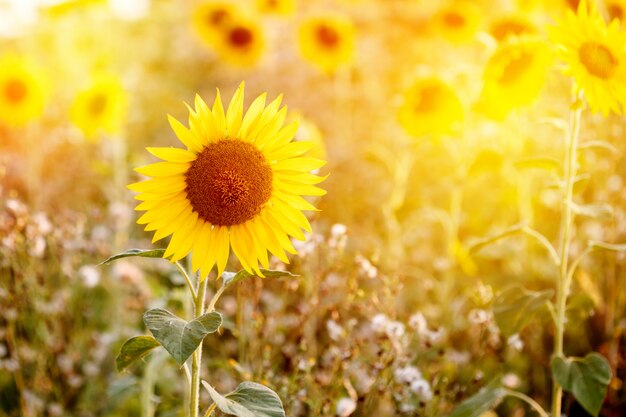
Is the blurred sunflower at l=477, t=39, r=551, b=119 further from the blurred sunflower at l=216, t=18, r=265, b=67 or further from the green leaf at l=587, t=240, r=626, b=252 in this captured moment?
the blurred sunflower at l=216, t=18, r=265, b=67

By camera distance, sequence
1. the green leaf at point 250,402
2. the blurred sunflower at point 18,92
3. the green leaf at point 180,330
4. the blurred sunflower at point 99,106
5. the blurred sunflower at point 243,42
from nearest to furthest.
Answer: the green leaf at point 180,330 → the green leaf at point 250,402 → the blurred sunflower at point 99,106 → the blurred sunflower at point 18,92 → the blurred sunflower at point 243,42

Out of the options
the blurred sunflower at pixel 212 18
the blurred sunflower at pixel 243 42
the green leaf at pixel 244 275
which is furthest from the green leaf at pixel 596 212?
the blurred sunflower at pixel 212 18

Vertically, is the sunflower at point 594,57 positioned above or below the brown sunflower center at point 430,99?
below

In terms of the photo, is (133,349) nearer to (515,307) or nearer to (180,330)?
(180,330)

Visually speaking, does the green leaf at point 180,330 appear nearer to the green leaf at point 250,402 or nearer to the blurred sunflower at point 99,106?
the green leaf at point 250,402

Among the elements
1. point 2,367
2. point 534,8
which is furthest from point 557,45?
point 534,8

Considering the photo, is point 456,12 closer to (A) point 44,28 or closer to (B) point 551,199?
(B) point 551,199
